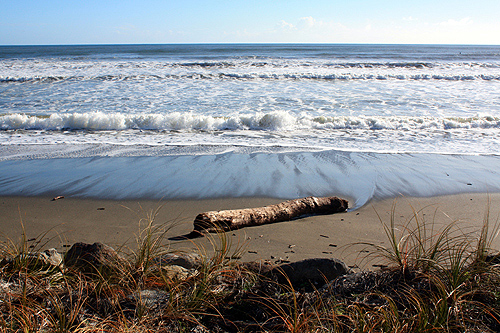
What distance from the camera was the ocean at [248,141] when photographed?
5105 millimetres

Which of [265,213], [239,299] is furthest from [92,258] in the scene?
[265,213]

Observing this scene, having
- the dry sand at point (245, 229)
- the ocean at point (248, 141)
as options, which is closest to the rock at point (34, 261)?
the dry sand at point (245, 229)

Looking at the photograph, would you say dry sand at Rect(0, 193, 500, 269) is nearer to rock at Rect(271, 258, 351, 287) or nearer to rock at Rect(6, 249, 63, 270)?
rock at Rect(271, 258, 351, 287)

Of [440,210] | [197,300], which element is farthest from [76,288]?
[440,210]

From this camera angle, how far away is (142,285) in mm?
2305

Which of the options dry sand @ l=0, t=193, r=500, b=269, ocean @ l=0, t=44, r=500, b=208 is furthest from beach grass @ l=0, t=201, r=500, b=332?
ocean @ l=0, t=44, r=500, b=208

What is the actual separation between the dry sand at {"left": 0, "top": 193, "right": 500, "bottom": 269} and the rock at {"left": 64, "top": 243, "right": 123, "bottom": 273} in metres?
0.38

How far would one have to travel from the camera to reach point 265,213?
3.80m

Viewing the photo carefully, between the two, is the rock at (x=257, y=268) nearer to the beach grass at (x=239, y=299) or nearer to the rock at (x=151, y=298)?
the beach grass at (x=239, y=299)

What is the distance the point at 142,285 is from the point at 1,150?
22.7ft

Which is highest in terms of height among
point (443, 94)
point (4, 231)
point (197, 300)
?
point (443, 94)

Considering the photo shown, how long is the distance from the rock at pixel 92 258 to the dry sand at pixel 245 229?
382 mm

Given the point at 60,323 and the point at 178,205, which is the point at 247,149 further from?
the point at 60,323

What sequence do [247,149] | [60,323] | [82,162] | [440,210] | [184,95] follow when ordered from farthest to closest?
1. [184,95]
2. [247,149]
3. [82,162]
4. [440,210]
5. [60,323]
